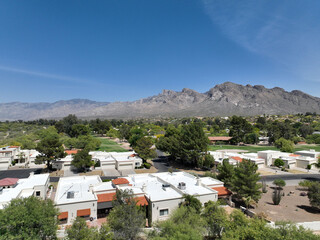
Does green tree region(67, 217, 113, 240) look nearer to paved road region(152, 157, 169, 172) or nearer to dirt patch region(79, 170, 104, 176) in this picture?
dirt patch region(79, 170, 104, 176)

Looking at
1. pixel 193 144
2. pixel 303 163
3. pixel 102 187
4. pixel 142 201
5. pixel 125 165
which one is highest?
pixel 193 144

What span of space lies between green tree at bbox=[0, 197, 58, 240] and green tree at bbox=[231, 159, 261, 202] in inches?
826

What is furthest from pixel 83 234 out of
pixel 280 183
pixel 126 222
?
pixel 280 183

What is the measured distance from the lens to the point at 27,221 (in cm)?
1478

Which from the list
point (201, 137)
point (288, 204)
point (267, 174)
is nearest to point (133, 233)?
point (288, 204)

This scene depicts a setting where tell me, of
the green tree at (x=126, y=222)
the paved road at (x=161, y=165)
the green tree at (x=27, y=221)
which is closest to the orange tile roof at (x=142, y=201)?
Answer: the green tree at (x=126, y=222)

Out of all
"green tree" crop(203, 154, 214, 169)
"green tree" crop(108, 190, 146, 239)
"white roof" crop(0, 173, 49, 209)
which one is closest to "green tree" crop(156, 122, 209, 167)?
"green tree" crop(203, 154, 214, 169)

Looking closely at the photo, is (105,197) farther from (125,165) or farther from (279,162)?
(279,162)

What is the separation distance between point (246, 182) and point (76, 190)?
2076 centimetres

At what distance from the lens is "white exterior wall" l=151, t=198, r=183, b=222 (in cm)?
2108

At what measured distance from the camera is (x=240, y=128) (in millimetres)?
85438

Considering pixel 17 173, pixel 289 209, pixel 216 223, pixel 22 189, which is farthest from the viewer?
pixel 17 173

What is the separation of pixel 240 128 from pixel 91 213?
248 feet

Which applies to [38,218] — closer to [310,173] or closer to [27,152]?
[27,152]
